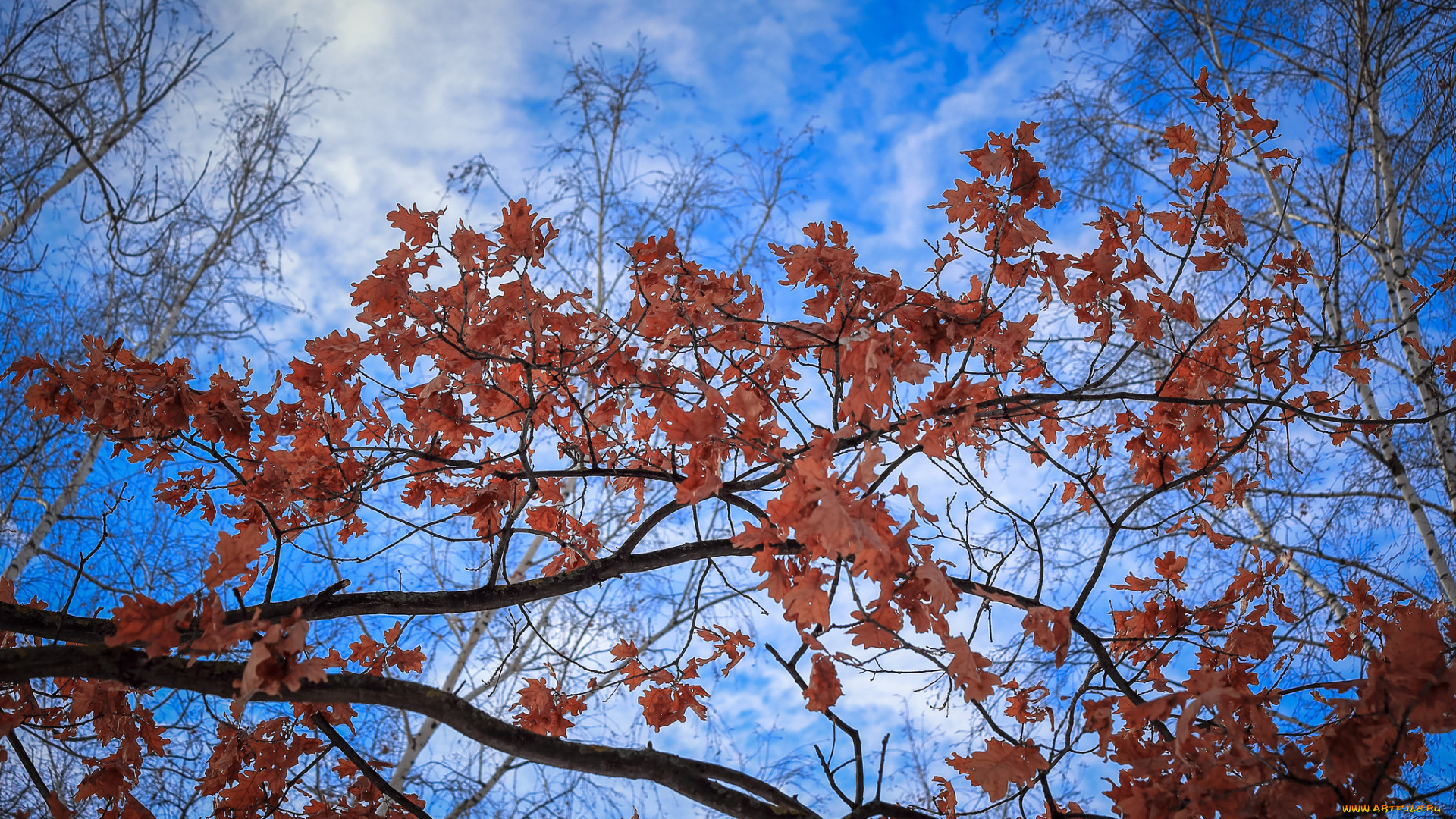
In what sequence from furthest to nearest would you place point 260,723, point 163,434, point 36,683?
point 36,683
point 260,723
point 163,434

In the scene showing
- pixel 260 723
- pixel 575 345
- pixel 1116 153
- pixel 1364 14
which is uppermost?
pixel 1116 153

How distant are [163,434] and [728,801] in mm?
1511

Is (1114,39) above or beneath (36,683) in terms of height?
above

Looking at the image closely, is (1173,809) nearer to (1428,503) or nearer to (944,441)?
(944,441)

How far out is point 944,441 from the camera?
1685 mm

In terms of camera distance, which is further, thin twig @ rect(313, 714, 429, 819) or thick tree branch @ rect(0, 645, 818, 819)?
thin twig @ rect(313, 714, 429, 819)

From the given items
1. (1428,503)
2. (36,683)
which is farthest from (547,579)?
(36,683)

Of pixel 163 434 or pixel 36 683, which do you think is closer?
pixel 163 434

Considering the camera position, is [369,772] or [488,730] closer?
[488,730]

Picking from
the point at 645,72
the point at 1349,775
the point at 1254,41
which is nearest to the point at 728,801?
the point at 1349,775

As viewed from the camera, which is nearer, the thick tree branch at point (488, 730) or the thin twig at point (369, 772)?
the thick tree branch at point (488, 730)

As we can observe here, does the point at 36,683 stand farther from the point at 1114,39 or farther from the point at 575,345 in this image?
the point at 1114,39

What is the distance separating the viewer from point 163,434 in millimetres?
1818

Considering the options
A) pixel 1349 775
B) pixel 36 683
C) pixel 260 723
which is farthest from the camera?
pixel 36 683
